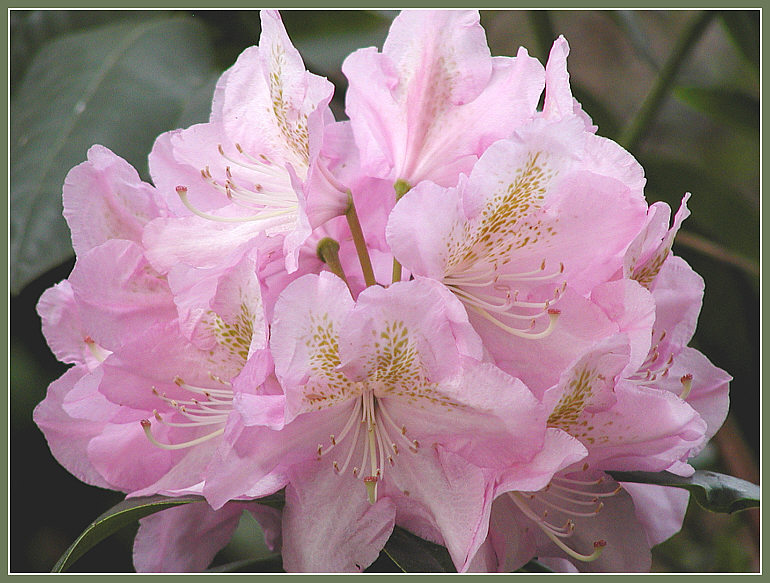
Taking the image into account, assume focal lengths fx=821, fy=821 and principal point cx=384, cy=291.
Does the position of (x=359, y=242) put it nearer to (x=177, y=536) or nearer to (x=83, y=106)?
(x=177, y=536)

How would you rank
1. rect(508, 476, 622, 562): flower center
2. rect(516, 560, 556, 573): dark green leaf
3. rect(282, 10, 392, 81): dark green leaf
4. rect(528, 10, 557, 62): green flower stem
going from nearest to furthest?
1. rect(508, 476, 622, 562): flower center
2. rect(516, 560, 556, 573): dark green leaf
3. rect(282, 10, 392, 81): dark green leaf
4. rect(528, 10, 557, 62): green flower stem

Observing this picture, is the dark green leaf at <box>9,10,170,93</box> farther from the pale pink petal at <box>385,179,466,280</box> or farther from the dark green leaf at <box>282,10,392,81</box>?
the pale pink petal at <box>385,179,466,280</box>

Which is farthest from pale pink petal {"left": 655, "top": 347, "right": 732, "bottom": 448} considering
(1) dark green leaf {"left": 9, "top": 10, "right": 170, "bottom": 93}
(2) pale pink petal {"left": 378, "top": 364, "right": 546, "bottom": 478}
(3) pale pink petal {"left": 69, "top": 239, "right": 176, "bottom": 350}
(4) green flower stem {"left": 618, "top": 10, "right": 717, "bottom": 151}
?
(1) dark green leaf {"left": 9, "top": 10, "right": 170, "bottom": 93}

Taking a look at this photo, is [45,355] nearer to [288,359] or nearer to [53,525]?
[53,525]

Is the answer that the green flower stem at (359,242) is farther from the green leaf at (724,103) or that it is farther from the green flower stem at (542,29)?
the green leaf at (724,103)

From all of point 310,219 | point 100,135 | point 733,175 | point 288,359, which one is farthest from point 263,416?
point 733,175

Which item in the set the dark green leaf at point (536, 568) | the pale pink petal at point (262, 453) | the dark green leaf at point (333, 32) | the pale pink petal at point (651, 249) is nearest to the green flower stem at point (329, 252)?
the pale pink petal at point (262, 453)
